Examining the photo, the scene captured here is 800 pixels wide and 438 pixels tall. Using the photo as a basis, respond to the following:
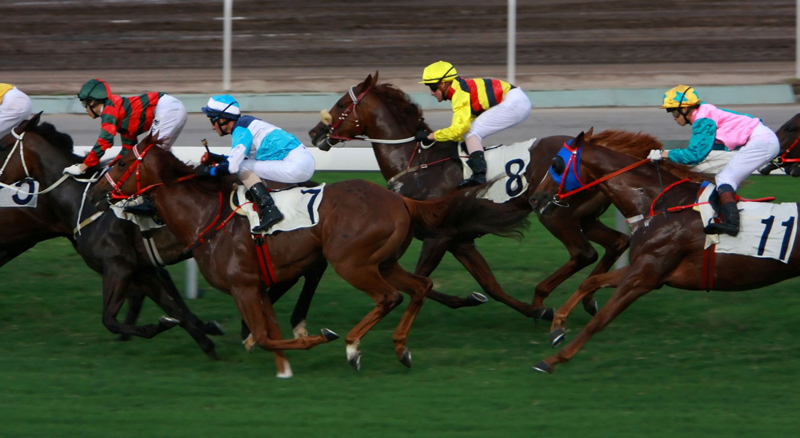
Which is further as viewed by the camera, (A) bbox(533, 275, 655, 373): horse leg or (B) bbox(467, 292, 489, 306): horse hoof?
(B) bbox(467, 292, 489, 306): horse hoof

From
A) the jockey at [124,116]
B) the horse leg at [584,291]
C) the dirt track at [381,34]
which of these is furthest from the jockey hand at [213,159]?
the dirt track at [381,34]

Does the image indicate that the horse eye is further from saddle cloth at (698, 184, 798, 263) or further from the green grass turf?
the green grass turf

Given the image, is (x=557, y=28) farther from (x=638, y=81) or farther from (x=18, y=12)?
(x=18, y=12)

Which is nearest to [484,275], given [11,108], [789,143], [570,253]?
[570,253]

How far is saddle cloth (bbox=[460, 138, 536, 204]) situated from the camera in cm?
741

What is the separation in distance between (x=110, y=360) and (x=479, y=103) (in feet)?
11.3

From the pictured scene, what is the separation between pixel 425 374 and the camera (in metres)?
6.00

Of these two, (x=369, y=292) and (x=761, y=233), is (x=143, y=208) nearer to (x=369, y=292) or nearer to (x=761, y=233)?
(x=369, y=292)

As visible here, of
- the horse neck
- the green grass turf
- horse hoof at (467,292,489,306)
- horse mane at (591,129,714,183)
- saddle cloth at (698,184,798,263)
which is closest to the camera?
the green grass turf

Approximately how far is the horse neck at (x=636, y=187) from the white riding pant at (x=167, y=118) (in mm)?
3168

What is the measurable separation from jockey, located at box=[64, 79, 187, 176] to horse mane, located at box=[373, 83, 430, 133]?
5.22 feet

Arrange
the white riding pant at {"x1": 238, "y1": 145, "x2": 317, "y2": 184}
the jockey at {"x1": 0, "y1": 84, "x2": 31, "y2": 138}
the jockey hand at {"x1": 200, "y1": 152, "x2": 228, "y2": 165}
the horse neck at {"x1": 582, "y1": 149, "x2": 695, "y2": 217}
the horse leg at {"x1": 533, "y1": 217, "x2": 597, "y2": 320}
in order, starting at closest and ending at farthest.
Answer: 1. the horse neck at {"x1": 582, "y1": 149, "x2": 695, "y2": 217}
2. the white riding pant at {"x1": 238, "y1": 145, "x2": 317, "y2": 184}
3. the jockey hand at {"x1": 200, "y1": 152, "x2": 228, "y2": 165}
4. the horse leg at {"x1": 533, "y1": 217, "x2": 597, "y2": 320}
5. the jockey at {"x1": 0, "y1": 84, "x2": 31, "y2": 138}


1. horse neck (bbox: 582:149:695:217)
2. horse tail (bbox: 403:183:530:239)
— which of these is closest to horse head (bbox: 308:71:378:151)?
horse tail (bbox: 403:183:530:239)

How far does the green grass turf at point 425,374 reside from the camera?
499cm
